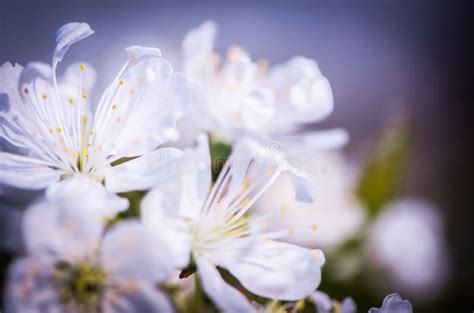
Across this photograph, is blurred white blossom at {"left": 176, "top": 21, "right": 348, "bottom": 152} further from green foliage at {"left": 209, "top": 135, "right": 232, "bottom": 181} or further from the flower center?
the flower center

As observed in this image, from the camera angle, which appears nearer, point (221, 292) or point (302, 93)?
point (221, 292)

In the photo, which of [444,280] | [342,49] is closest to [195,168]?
[444,280]

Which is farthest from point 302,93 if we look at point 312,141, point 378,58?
point 378,58

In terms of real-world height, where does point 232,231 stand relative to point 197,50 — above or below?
below

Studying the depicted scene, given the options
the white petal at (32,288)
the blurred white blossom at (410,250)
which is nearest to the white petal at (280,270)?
the white petal at (32,288)

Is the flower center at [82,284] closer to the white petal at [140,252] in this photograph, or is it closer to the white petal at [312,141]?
the white petal at [140,252]

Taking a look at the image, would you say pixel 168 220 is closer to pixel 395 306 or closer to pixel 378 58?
pixel 395 306

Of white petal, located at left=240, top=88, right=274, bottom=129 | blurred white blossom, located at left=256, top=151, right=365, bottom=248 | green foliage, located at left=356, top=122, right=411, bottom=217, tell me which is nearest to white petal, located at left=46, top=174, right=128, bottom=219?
white petal, located at left=240, top=88, right=274, bottom=129
